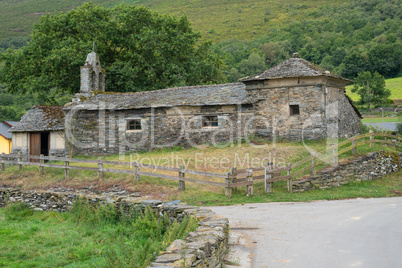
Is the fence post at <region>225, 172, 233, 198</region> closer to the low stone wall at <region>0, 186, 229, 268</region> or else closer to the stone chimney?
the low stone wall at <region>0, 186, 229, 268</region>

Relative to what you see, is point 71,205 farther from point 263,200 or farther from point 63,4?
point 63,4

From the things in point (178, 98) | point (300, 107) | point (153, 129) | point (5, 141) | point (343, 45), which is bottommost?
point (5, 141)

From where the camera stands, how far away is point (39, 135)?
25.3 meters

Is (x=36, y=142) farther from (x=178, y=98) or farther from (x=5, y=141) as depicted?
(x=5, y=141)

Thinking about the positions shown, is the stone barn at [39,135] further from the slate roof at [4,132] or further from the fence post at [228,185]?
the fence post at [228,185]

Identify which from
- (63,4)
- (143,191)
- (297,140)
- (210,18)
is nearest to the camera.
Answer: (143,191)

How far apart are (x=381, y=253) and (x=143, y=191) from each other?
977 cm

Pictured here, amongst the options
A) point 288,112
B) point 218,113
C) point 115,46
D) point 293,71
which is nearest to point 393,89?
point 293,71

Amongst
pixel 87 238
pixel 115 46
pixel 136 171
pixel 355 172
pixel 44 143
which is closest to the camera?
pixel 87 238

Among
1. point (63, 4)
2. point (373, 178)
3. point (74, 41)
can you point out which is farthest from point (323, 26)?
point (63, 4)

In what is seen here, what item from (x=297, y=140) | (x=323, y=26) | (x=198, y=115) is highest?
(x=323, y=26)

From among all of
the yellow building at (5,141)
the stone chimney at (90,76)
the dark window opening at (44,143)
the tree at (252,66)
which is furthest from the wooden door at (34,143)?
the tree at (252,66)

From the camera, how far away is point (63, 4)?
162m

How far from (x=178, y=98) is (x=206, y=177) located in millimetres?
8468
